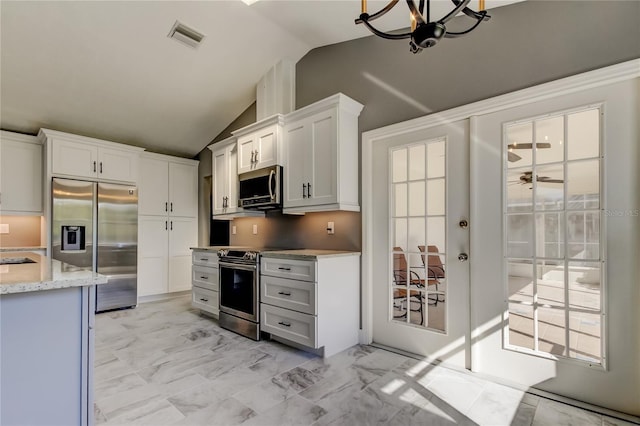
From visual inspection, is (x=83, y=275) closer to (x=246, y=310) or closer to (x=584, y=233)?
(x=246, y=310)

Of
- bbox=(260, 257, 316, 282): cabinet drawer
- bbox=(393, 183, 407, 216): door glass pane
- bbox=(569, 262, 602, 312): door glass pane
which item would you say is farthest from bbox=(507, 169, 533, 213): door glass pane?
bbox=(260, 257, 316, 282): cabinet drawer

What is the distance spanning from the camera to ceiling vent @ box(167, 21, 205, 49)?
10.7 ft

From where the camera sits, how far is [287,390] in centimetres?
225

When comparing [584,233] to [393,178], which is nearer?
[584,233]

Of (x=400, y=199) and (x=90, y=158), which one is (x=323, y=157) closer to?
(x=400, y=199)

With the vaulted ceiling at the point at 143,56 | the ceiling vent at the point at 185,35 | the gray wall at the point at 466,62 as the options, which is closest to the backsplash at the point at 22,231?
the vaulted ceiling at the point at 143,56

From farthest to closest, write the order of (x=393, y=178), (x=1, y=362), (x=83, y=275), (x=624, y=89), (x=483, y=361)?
(x=393, y=178), (x=483, y=361), (x=624, y=89), (x=83, y=275), (x=1, y=362)

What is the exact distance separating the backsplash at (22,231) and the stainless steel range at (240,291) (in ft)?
8.75

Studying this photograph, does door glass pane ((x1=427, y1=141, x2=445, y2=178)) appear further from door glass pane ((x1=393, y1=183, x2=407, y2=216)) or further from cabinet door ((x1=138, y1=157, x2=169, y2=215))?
cabinet door ((x1=138, y1=157, x2=169, y2=215))

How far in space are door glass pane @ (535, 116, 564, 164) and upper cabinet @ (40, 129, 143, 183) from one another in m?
4.77

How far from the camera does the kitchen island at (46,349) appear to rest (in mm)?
1253

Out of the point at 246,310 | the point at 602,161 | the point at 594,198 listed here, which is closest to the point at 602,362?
the point at 594,198

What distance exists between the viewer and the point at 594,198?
80.7 inches

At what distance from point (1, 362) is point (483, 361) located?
276 cm
